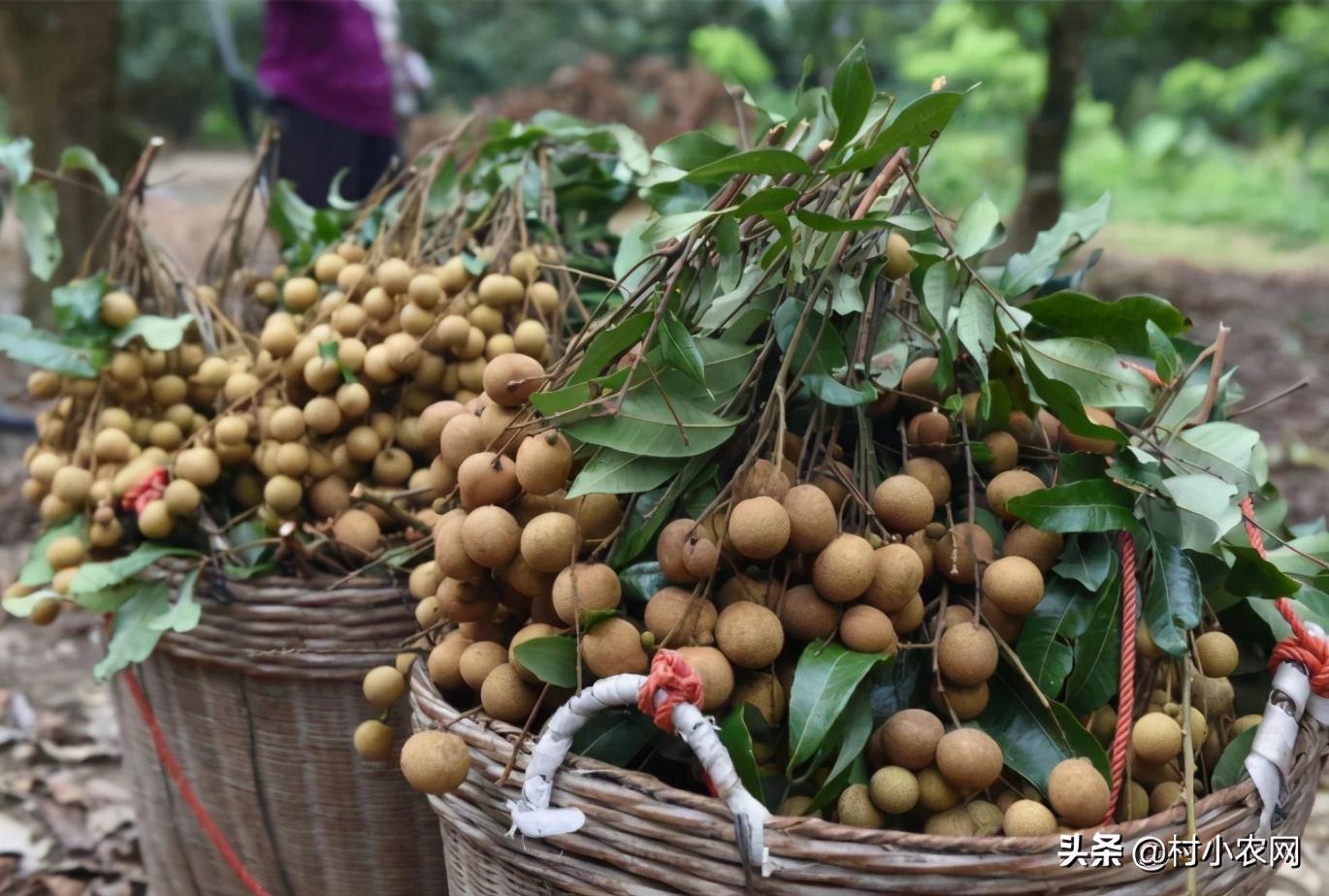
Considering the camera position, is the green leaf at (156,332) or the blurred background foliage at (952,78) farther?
the blurred background foliage at (952,78)

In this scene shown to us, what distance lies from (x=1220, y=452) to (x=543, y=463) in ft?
1.98

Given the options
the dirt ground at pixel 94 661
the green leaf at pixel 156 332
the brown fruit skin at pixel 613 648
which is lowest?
the dirt ground at pixel 94 661

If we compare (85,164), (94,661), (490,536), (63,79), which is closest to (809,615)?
(490,536)

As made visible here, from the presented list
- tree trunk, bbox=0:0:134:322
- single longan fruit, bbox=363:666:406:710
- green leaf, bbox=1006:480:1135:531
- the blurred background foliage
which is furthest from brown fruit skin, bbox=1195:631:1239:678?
the blurred background foliage

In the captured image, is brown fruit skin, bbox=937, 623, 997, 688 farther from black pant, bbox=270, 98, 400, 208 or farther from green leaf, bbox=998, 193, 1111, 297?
black pant, bbox=270, 98, 400, 208

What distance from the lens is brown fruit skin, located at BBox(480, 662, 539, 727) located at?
2.90 feet

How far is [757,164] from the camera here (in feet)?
2.80

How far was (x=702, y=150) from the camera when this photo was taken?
3.52ft

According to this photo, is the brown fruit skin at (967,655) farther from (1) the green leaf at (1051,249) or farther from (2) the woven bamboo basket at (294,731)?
(2) the woven bamboo basket at (294,731)

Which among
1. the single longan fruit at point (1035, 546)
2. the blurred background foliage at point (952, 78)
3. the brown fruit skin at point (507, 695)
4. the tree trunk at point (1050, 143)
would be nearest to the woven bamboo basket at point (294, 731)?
the brown fruit skin at point (507, 695)

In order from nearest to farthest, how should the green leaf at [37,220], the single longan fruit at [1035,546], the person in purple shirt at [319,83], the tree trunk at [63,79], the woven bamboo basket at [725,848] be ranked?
1. the woven bamboo basket at [725,848]
2. the single longan fruit at [1035,546]
3. the green leaf at [37,220]
4. the person in purple shirt at [319,83]
5. the tree trunk at [63,79]

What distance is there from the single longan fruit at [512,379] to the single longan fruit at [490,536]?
0.11 metres

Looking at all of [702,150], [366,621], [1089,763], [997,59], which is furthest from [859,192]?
[997,59]

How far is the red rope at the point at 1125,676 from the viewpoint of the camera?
2.77 feet
